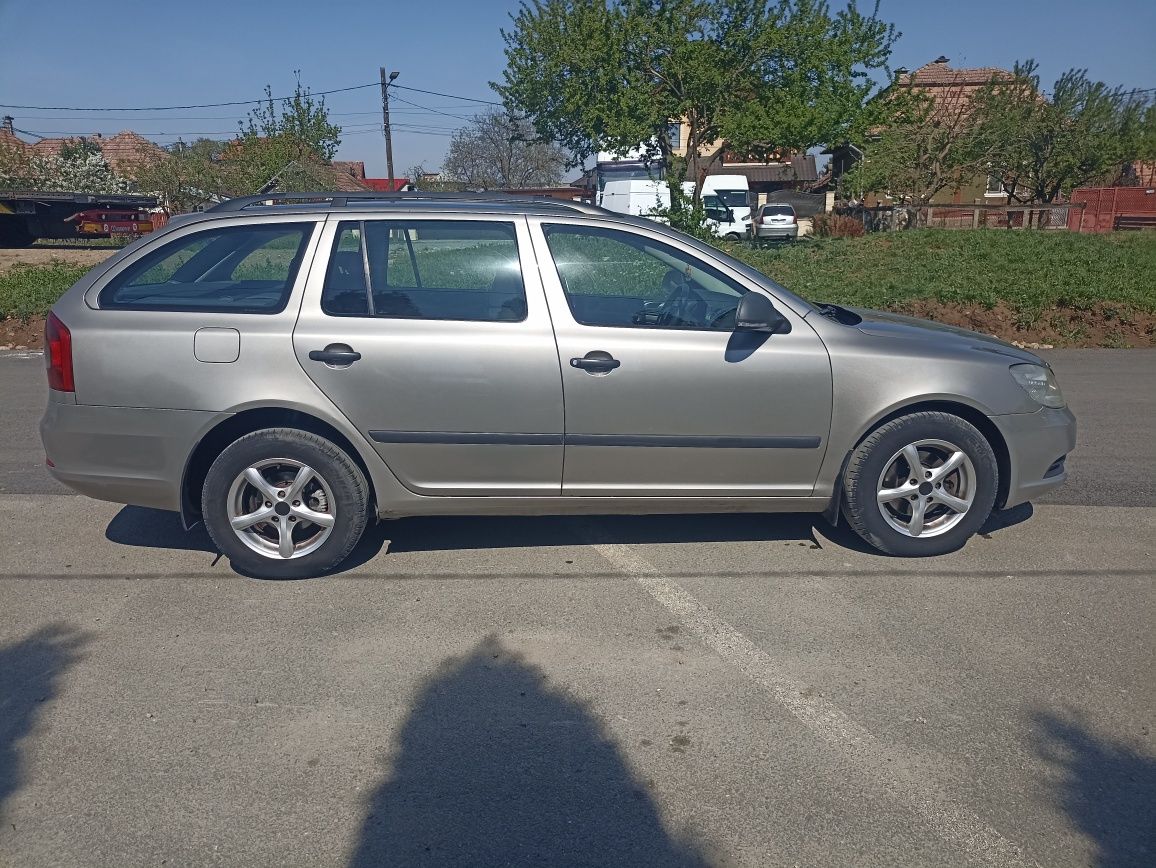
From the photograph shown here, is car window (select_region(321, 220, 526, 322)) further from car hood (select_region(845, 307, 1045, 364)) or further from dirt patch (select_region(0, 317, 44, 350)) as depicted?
dirt patch (select_region(0, 317, 44, 350))

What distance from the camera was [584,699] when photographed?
359 cm

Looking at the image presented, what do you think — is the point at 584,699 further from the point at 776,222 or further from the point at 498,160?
the point at 498,160

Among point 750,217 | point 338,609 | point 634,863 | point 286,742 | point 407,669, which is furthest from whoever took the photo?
point 750,217

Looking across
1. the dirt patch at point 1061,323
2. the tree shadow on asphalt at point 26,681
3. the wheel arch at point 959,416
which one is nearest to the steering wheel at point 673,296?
the wheel arch at point 959,416

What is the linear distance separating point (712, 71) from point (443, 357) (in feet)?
73.3

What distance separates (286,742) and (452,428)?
1.73 m

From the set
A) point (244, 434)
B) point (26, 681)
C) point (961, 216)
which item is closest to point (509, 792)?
point (26, 681)

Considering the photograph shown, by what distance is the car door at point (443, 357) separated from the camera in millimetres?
4562

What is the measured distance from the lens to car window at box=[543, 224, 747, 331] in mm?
4734

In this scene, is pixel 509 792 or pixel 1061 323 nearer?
pixel 509 792

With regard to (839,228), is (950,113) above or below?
above

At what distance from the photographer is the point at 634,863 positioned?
2713 millimetres

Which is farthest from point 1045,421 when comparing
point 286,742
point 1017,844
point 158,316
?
point 158,316

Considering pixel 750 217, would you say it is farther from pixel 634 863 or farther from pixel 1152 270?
pixel 634 863
